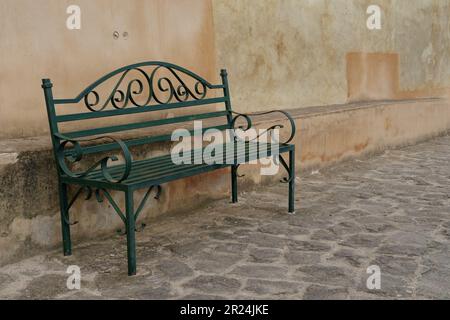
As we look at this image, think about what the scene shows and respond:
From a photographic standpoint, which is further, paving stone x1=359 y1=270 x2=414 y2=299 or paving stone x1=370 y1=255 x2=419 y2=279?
paving stone x1=370 y1=255 x2=419 y2=279

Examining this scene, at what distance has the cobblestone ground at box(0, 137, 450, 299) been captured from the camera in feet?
10.2

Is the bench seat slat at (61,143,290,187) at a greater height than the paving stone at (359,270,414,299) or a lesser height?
greater

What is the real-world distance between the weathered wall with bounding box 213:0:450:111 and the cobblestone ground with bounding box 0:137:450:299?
4.85ft

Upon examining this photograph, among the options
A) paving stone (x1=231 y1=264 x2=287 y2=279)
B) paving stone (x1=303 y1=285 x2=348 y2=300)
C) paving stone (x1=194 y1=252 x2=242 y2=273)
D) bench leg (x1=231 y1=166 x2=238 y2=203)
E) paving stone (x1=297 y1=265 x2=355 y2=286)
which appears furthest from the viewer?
bench leg (x1=231 y1=166 x2=238 y2=203)

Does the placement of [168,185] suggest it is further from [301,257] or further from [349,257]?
[349,257]

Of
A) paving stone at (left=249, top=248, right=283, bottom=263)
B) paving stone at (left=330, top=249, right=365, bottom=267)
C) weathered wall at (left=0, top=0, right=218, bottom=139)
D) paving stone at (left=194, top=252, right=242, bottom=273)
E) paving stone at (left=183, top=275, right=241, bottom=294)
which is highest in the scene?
weathered wall at (left=0, top=0, right=218, bottom=139)

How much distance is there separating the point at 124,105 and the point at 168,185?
0.83 metres

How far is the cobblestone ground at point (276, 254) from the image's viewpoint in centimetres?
312

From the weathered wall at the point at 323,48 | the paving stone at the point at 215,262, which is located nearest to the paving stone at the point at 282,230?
the paving stone at the point at 215,262

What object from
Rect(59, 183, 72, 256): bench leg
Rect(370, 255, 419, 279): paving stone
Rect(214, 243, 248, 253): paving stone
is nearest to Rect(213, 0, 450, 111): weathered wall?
Rect(214, 243, 248, 253): paving stone

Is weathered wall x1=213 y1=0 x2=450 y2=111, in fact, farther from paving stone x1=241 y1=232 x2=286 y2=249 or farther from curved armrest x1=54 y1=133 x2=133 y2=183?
curved armrest x1=54 y1=133 x2=133 y2=183

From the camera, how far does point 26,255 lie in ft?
→ 11.6
